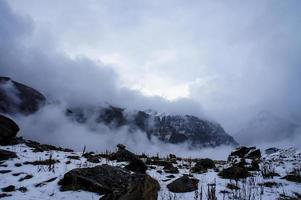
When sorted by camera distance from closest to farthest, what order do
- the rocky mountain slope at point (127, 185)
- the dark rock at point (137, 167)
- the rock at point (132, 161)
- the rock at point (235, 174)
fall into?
the rocky mountain slope at point (127, 185) → the rock at point (235, 174) → the dark rock at point (137, 167) → the rock at point (132, 161)

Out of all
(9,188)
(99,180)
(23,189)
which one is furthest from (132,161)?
(9,188)

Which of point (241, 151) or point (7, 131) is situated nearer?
point (7, 131)

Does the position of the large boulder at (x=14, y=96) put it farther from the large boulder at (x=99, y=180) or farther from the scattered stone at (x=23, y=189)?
the large boulder at (x=99, y=180)

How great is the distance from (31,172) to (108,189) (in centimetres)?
547

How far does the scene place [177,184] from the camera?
36.7ft

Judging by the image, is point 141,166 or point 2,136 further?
point 2,136

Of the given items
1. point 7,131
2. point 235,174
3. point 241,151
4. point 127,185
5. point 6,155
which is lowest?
point 127,185

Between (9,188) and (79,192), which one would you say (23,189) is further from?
(79,192)

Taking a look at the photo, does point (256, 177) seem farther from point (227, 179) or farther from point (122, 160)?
point (122, 160)

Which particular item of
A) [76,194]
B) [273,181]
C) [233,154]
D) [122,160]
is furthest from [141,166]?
[233,154]

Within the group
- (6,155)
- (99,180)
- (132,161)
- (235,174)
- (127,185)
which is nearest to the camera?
(127,185)

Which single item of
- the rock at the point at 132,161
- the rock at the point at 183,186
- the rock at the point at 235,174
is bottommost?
the rock at the point at 183,186

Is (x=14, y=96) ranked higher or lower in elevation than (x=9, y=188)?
higher

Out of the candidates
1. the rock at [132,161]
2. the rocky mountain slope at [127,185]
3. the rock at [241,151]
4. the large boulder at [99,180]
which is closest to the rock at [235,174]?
the rocky mountain slope at [127,185]
